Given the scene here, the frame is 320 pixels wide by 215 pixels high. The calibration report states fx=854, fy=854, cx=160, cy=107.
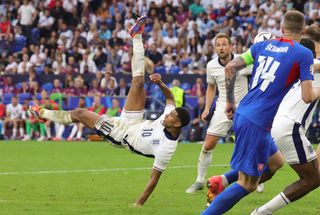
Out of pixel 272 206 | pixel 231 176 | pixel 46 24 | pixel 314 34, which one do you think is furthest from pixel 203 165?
pixel 46 24

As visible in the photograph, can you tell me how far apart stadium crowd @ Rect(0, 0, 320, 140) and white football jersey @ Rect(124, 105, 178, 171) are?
49.5ft

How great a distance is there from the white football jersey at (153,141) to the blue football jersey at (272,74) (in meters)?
2.76

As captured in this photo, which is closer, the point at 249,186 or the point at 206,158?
the point at 249,186

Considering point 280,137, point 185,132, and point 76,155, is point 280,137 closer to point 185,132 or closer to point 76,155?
point 76,155

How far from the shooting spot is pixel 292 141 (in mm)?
10469

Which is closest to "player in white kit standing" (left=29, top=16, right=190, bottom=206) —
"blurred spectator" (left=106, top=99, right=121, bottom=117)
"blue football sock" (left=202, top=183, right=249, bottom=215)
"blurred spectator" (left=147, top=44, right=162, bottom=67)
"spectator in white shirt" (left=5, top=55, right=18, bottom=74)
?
"blue football sock" (left=202, top=183, right=249, bottom=215)

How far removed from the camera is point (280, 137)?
10508 mm

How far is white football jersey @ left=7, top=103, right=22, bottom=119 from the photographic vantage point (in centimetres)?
3088

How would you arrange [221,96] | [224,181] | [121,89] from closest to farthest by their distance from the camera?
[224,181] < [221,96] < [121,89]

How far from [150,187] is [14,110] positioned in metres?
19.6

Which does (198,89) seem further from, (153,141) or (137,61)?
(153,141)

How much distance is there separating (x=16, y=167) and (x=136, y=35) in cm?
619

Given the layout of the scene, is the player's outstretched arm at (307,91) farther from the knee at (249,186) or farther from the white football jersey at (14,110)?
the white football jersey at (14,110)

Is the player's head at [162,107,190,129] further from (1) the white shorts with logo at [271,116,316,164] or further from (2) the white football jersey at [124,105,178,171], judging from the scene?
(1) the white shorts with logo at [271,116,316,164]
